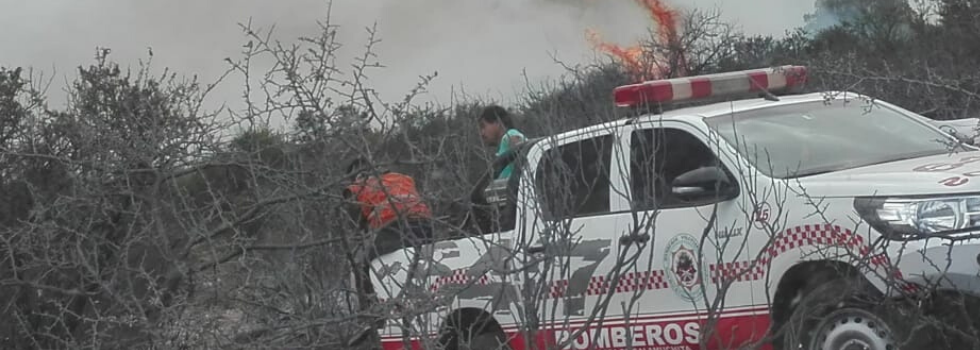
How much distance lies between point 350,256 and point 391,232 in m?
0.21

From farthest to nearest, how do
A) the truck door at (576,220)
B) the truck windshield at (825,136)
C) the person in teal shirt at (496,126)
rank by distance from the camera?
the person in teal shirt at (496,126) → the truck windshield at (825,136) → the truck door at (576,220)

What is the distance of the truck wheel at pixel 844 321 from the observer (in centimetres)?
522

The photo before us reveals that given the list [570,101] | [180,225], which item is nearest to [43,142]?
[180,225]

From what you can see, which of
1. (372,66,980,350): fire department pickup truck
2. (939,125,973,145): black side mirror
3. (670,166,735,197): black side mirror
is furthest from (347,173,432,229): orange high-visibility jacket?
(939,125,973,145): black side mirror

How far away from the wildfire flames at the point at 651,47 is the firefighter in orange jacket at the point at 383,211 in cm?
467

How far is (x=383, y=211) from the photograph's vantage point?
20.9 ft

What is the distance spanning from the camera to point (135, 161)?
7.63 metres

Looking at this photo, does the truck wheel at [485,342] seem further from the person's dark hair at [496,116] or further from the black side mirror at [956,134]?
the black side mirror at [956,134]

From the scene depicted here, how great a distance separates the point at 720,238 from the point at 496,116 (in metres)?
2.57

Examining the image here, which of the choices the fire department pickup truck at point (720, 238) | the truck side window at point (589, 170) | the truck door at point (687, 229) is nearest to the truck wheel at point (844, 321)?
the fire department pickup truck at point (720, 238)

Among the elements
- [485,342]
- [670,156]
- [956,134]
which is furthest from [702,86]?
[485,342]

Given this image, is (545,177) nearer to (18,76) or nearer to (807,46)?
(18,76)

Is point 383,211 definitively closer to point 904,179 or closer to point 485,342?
point 485,342

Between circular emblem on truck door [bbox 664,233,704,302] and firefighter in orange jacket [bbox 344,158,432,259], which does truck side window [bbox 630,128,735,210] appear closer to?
circular emblem on truck door [bbox 664,233,704,302]
